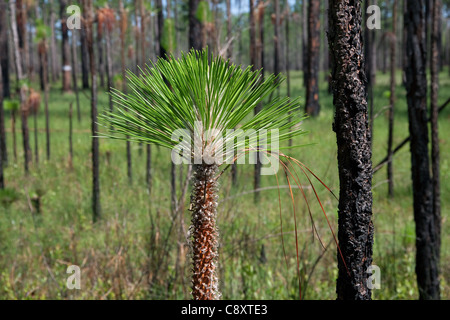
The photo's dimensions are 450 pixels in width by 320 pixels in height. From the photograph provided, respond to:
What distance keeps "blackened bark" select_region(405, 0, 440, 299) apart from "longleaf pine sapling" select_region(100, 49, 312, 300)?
253 centimetres

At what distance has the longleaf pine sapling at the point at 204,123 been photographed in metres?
0.72

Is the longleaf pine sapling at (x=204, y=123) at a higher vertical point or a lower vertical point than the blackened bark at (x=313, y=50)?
lower

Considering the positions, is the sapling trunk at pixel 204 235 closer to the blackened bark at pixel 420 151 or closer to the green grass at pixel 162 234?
the green grass at pixel 162 234

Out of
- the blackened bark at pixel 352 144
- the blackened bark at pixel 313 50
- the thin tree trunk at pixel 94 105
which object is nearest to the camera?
the blackened bark at pixel 352 144

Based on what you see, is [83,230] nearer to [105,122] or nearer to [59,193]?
[59,193]

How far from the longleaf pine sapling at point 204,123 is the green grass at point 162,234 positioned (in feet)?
0.37

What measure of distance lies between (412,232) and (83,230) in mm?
4579

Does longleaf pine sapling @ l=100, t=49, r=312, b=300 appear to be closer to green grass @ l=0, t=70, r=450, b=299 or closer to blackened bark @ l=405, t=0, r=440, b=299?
green grass @ l=0, t=70, r=450, b=299

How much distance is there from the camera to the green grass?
3.18 metres

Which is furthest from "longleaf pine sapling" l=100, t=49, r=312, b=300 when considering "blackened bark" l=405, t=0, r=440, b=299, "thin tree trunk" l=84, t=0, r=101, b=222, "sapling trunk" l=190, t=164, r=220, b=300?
"thin tree trunk" l=84, t=0, r=101, b=222

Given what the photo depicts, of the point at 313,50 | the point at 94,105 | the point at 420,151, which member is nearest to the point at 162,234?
the point at 420,151

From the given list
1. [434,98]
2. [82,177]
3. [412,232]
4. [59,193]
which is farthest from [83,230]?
[434,98]

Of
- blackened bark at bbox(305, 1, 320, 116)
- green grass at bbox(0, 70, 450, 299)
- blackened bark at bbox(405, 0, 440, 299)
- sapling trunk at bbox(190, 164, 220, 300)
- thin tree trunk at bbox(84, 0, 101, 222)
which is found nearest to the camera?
sapling trunk at bbox(190, 164, 220, 300)

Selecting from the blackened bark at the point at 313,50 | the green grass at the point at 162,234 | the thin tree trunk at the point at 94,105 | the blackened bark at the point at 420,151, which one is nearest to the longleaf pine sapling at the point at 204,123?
the green grass at the point at 162,234
